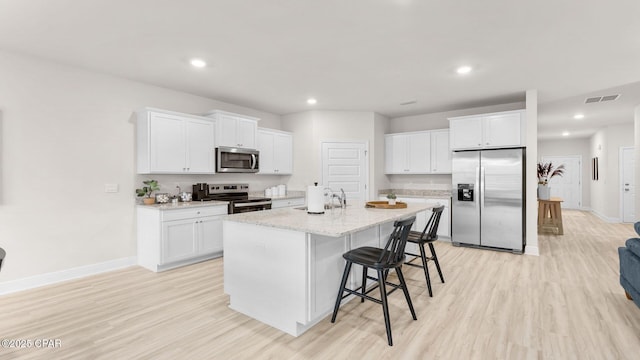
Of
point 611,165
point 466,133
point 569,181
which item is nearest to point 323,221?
point 466,133

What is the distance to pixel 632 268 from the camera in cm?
272

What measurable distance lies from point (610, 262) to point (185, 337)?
563cm

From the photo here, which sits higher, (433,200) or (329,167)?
(329,167)

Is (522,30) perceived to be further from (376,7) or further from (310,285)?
(310,285)

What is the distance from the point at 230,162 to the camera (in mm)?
5113

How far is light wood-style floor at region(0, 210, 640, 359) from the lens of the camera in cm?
219

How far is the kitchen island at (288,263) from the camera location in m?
2.35

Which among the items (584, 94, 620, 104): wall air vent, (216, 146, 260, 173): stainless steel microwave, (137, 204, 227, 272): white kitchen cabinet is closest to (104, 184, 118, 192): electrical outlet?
(137, 204, 227, 272): white kitchen cabinet

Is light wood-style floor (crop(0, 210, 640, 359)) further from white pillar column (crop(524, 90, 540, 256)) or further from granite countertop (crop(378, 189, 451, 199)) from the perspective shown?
granite countertop (crop(378, 189, 451, 199))

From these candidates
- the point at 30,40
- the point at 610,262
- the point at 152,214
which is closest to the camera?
the point at 30,40

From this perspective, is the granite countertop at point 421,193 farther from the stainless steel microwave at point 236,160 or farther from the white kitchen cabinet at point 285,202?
the stainless steel microwave at point 236,160

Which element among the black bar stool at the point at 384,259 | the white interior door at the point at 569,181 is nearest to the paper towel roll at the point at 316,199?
the black bar stool at the point at 384,259

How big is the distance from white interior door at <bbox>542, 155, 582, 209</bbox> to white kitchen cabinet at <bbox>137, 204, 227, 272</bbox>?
444 inches

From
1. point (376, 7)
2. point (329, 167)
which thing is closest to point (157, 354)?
point (376, 7)
